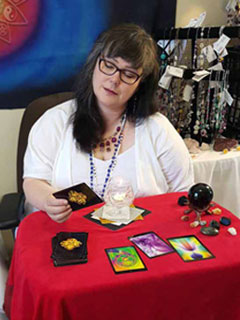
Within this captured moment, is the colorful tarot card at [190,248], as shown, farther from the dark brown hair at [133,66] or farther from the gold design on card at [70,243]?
the dark brown hair at [133,66]

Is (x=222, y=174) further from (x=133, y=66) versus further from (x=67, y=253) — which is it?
(x=67, y=253)

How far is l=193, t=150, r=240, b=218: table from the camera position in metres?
1.97

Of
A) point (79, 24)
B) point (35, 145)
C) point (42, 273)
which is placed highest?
point (79, 24)

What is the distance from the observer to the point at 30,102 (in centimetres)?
193

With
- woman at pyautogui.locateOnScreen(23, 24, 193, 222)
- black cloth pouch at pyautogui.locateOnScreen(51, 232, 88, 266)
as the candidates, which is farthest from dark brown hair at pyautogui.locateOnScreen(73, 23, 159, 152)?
black cloth pouch at pyautogui.locateOnScreen(51, 232, 88, 266)

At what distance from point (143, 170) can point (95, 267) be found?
0.61m

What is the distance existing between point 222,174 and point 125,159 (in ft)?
2.81

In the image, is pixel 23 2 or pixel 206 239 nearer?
pixel 206 239

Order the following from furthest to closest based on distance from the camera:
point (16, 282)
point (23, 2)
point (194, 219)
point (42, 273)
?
1. point (23, 2)
2. point (194, 219)
3. point (16, 282)
4. point (42, 273)

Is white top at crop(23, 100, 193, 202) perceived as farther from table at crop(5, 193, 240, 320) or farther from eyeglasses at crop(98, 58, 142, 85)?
table at crop(5, 193, 240, 320)

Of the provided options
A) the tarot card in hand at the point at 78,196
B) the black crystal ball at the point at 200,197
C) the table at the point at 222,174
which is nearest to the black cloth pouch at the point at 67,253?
the tarot card in hand at the point at 78,196

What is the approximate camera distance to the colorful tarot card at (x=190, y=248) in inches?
37.3

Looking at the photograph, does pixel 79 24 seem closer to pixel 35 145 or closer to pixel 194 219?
pixel 35 145

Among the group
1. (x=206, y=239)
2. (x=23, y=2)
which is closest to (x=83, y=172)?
(x=206, y=239)
